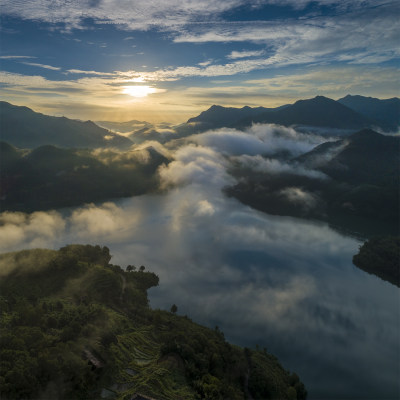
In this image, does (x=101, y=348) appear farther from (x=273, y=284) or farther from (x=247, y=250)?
(x=247, y=250)

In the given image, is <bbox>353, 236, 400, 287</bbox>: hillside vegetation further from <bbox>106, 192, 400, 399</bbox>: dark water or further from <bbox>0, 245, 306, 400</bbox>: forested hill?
<bbox>0, 245, 306, 400</bbox>: forested hill

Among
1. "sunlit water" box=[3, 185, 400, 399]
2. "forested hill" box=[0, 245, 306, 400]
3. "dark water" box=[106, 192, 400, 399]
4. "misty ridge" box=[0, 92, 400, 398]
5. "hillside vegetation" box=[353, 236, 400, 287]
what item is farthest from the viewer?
"hillside vegetation" box=[353, 236, 400, 287]

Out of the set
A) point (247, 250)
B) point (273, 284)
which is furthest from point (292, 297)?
point (247, 250)

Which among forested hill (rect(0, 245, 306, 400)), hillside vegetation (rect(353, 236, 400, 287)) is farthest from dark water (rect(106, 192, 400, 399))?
forested hill (rect(0, 245, 306, 400))

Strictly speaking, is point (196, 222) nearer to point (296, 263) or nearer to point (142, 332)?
point (296, 263)

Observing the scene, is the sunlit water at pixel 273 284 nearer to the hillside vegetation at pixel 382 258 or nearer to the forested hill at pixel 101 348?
the hillside vegetation at pixel 382 258

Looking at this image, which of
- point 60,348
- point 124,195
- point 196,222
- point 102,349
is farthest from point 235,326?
point 124,195

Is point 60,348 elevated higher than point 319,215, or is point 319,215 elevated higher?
point 60,348

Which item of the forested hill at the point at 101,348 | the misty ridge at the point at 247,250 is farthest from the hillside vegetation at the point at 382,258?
the forested hill at the point at 101,348
